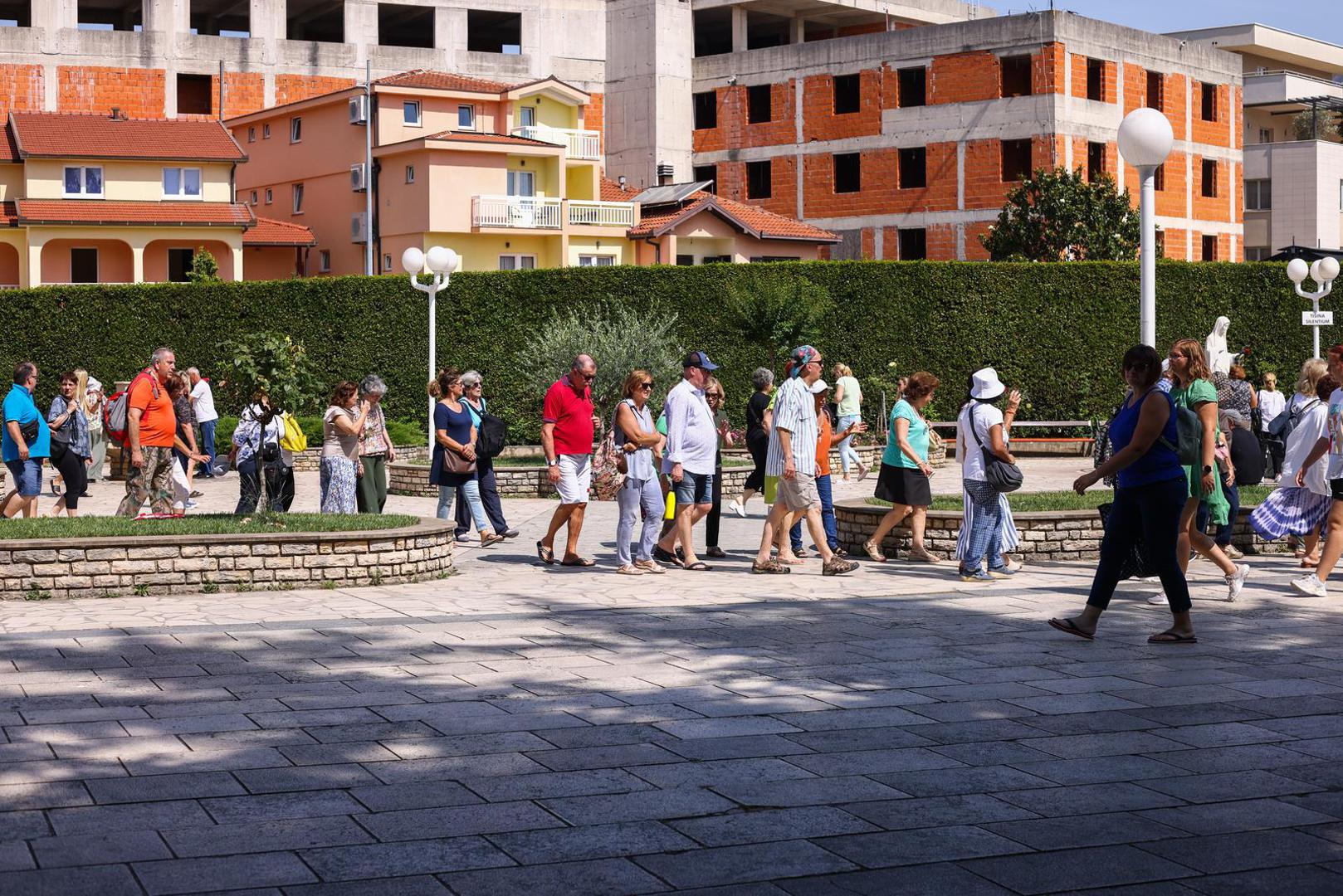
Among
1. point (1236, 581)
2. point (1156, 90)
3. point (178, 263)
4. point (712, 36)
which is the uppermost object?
point (712, 36)

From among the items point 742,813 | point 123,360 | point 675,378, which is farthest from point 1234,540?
point 123,360

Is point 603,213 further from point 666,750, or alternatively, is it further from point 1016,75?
point 666,750

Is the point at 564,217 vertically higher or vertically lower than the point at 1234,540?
higher

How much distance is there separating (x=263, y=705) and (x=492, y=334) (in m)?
26.2

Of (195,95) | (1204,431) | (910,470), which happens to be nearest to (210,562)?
(910,470)

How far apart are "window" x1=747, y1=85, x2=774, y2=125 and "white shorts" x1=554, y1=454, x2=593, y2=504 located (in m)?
45.5

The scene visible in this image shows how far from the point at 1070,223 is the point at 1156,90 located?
13.4 metres

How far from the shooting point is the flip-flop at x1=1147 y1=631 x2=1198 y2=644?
9586 millimetres

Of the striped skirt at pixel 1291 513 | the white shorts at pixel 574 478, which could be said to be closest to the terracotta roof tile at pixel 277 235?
the white shorts at pixel 574 478

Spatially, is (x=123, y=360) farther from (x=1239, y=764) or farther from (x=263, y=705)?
(x=1239, y=764)

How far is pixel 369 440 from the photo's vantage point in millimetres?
15680

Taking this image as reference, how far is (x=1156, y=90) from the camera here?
54.5 m

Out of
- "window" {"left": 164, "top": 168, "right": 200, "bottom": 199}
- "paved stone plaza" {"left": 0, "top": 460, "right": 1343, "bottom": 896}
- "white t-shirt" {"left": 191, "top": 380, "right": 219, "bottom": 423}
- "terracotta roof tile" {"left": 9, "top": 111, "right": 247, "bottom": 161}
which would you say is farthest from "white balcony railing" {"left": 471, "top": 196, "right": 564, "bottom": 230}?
"paved stone plaza" {"left": 0, "top": 460, "right": 1343, "bottom": 896}

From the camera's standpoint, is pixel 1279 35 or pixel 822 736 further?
pixel 1279 35
